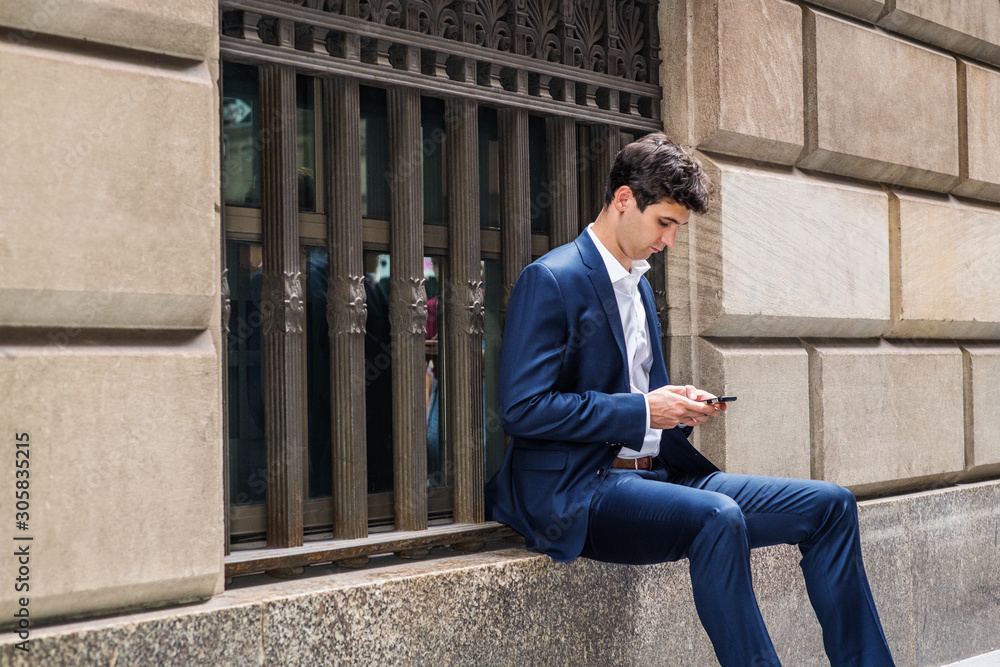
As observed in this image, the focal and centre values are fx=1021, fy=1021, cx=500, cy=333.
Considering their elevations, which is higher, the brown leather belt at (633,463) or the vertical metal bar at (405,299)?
the vertical metal bar at (405,299)

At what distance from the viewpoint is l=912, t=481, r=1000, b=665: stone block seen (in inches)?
210

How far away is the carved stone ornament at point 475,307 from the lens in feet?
12.8

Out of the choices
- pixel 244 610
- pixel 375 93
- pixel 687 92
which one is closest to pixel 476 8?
pixel 375 93

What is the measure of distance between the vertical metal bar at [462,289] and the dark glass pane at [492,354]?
0.21 metres

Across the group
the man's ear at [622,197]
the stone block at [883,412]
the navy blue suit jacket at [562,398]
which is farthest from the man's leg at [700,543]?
the stone block at [883,412]

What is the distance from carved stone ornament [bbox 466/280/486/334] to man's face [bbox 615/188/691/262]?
59cm

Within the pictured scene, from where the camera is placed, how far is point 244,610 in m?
2.93

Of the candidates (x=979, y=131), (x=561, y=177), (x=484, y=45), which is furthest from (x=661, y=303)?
(x=979, y=131)

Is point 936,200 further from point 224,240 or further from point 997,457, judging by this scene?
point 224,240

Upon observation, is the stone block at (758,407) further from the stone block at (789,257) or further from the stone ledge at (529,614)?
the stone ledge at (529,614)

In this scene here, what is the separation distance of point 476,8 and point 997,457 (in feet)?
13.9

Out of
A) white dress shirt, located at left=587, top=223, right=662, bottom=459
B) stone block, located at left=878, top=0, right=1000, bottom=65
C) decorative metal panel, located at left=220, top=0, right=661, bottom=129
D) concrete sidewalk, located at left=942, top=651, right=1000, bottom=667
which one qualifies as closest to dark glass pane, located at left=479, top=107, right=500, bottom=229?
decorative metal panel, located at left=220, top=0, right=661, bottom=129

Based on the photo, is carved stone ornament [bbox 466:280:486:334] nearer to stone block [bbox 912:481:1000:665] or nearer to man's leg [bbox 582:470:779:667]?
man's leg [bbox 582:470:779:667]

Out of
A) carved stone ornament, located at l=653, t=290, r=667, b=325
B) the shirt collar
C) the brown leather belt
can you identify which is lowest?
the brown leather belt
